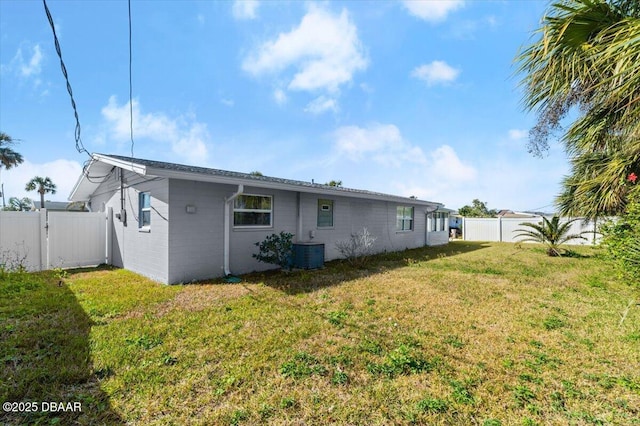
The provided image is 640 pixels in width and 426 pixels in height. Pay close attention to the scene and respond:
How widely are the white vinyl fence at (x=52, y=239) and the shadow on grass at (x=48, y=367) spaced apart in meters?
3.79

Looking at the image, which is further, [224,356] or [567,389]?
[224,356]

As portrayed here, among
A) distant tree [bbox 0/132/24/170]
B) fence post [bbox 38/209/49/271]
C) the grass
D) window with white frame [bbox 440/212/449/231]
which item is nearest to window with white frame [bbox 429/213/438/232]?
window with white frame [bbox 440/212/449/231]

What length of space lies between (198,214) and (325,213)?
15.9ft

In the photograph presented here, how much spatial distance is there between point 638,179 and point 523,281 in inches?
154

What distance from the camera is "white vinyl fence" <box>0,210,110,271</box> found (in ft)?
25.9

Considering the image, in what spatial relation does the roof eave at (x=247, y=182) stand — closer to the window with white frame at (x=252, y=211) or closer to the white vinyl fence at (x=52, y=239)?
the window with white frame at (x=252, y=211)

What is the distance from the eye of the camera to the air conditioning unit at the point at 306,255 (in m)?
8.77

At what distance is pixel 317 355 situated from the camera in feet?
11.1

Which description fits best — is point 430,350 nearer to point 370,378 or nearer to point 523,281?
point 370,378

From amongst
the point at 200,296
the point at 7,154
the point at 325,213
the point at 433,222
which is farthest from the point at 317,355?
the point at 7,154

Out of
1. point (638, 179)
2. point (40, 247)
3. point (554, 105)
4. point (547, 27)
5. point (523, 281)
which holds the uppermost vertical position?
point (547, 27)

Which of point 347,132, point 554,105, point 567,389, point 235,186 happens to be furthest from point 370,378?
point 347,132

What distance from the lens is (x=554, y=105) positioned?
3994 mm

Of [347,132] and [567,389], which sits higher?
[347,132]
